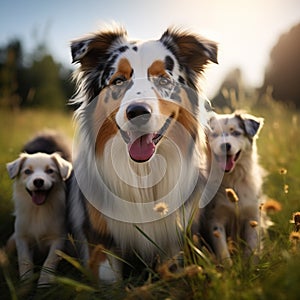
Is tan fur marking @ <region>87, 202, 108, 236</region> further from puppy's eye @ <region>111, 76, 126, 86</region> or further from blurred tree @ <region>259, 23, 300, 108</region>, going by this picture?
blurred tree @ <region>259, 23, 300, 108</region>

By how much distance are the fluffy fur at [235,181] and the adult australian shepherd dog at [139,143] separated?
514 millimetres

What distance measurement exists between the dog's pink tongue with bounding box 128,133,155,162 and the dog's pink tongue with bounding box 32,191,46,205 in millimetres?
1286

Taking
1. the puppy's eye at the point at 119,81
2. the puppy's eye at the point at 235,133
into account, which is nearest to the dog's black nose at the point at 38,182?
the puppy's eye at the point at 119,81

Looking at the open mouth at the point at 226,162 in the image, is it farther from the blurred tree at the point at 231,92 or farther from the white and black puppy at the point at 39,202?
the white and black puppy at the point at 39,202

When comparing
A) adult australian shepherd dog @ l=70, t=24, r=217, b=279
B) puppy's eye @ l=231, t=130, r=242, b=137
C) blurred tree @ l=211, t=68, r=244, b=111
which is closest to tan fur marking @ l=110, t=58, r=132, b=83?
adult australian shepherd dog @ l=70, t=24, r=217, b=279

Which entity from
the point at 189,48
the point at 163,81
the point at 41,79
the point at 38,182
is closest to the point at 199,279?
the point at 163,81

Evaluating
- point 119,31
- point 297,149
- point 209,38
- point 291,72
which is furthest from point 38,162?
point 291,72

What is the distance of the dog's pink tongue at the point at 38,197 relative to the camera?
4082mm

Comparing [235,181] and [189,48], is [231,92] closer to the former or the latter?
[235,181]

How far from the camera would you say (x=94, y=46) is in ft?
11.5

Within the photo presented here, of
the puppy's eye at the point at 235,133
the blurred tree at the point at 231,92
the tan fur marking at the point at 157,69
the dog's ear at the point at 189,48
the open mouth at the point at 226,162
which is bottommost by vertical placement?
the open mouth at the point at 226,162

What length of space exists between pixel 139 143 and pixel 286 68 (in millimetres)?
12367

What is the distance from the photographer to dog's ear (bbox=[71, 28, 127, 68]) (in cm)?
345

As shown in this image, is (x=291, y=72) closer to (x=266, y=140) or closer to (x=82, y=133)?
(x=266, y=140)
